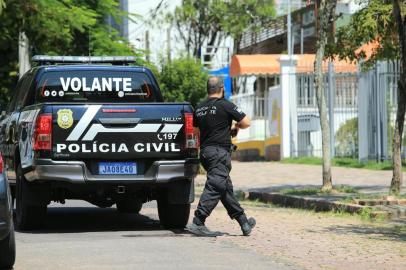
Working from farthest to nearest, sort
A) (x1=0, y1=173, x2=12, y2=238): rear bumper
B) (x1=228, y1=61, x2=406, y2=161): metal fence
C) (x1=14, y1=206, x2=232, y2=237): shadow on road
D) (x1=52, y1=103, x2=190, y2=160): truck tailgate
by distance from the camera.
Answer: (x1=228, y1=61, x2=406, y2=161): metal fence, (x1=14, y1=206, x2=232, y2=237): shadow on road, (x1=52, y1=103, x2=190, y2=160): truck tailgate, (x1=0, y1=173, x2=12, y2=238): rear bumper

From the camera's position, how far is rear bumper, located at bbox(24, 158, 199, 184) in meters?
11.8

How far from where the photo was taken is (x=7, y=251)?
29.1 ft

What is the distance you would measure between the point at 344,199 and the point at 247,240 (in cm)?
439

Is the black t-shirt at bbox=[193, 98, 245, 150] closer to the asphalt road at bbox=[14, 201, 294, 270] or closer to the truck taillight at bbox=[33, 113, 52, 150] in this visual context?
the asphalt road at bbox=[14, 201, 294, 270]

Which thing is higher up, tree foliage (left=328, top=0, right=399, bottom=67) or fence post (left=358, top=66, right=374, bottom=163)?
tree foliage (left=328, top=0, right=399, bottom=67)

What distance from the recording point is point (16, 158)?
12.9m

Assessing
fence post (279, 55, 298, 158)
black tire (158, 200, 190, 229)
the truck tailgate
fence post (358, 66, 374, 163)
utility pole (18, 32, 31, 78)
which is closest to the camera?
the truck tailgate

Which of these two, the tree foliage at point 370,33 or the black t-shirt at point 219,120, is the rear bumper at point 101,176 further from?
the tree foliage at point 370,33

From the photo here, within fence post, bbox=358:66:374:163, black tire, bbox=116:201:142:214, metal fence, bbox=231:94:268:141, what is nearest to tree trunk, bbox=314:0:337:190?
black tire, bbox=116:201:142:214

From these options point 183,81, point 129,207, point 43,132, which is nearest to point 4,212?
point 43,132

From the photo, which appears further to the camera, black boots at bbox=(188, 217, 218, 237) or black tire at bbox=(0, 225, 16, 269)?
black boots at bbox=(188, 217, 218, 237)

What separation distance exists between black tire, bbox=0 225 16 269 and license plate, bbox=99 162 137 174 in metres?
3.16

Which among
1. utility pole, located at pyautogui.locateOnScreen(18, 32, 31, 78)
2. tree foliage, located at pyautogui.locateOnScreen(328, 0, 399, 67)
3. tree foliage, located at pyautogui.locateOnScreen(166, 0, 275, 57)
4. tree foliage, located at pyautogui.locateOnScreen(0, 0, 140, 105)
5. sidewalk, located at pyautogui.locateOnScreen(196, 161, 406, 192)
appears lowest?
sidewalk, located at pyautogui.locateOnScreen(196, 161, 406, 192)

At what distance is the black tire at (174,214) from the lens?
12.8 meters
